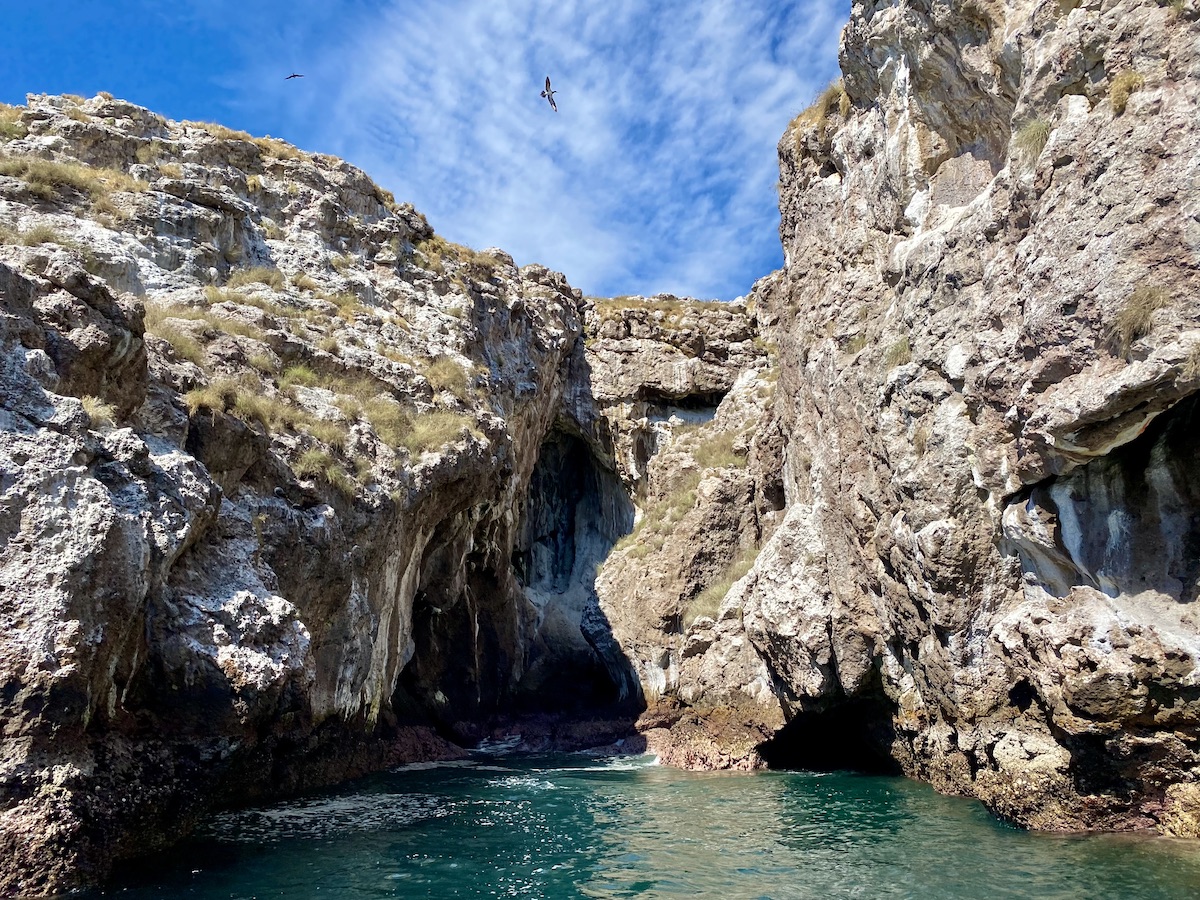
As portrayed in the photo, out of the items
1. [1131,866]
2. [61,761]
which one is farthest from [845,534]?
[61,761]

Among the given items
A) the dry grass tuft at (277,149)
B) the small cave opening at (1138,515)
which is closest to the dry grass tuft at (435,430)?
the dry grass tuft at (277,149)

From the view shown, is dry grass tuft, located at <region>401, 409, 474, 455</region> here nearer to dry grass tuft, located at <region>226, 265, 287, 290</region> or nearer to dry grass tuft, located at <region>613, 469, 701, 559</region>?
dry grass tuft, located at <region>226, 265, 287, 290</region>

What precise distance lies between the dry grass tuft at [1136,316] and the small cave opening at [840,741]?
41.8 ft

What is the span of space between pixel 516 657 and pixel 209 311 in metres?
22.3

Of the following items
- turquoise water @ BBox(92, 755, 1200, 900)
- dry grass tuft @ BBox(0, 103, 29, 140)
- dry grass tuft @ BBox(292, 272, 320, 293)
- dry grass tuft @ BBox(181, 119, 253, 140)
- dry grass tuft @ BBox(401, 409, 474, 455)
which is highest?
dry grass tuft @ BBox(181, 119, 253, 140)

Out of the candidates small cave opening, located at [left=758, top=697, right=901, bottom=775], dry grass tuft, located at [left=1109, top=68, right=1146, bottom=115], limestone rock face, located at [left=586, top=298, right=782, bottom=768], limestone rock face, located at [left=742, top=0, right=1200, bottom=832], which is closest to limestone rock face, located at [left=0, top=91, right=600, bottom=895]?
limestone rock face, located at [left=586, top=298, right=782, bottom=768]

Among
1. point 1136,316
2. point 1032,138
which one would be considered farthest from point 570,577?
point 1136,316

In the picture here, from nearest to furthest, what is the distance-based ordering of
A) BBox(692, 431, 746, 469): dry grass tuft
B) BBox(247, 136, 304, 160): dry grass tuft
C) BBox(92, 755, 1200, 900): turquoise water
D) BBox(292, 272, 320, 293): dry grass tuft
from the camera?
BBox(92, 755, 1200, 900): turquoise water
BBox(292, 272, 320, 293): dry grass tuft
BBox(247, 136, 304, 160): dry grass tuft
BBox(692, 431, 746, 469): dry grass tuft

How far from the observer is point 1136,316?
11008 millimetres

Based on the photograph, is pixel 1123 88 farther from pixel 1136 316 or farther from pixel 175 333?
pixel 175 333

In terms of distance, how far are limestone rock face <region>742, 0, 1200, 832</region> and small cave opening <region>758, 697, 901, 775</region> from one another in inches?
8.1

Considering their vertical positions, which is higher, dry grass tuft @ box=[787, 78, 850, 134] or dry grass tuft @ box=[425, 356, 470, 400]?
dry grass tuft @ box=[787, 78, 850, 134]

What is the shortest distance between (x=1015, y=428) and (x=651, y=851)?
924 cm

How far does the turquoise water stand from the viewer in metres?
10.1
